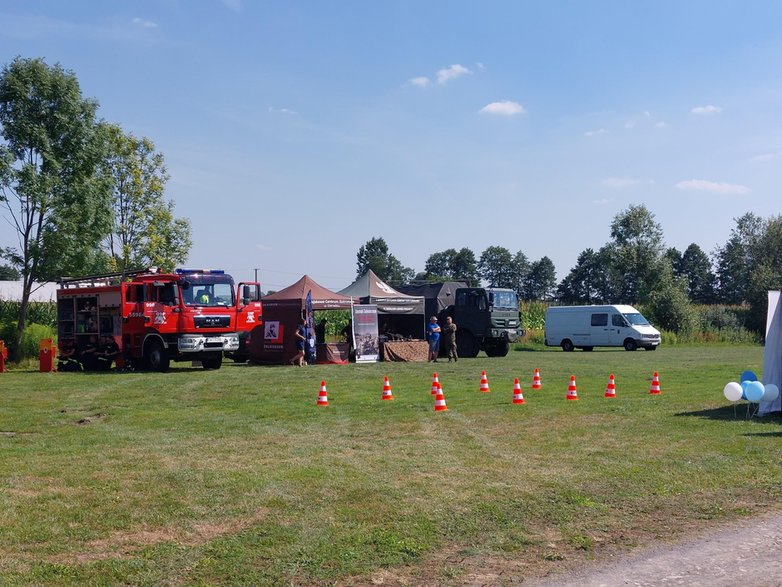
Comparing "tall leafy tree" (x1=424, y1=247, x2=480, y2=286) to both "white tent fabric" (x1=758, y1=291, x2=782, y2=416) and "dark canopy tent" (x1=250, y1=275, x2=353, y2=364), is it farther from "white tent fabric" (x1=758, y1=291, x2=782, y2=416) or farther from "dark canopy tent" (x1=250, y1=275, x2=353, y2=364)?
"white tent fabric" (x1=758, y1=291, x2=782, y2=416)

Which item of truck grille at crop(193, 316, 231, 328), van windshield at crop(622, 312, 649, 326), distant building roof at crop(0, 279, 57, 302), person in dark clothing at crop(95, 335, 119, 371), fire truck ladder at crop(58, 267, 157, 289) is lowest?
person in dark clothing at crop(95, 335, 119, 371)

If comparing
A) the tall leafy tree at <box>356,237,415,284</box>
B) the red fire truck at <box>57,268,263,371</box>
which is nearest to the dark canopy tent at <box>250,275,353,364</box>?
the red fire truck at <box>57,268,263,371</box>

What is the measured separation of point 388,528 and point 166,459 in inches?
154

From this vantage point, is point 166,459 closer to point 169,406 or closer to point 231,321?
point 169,406

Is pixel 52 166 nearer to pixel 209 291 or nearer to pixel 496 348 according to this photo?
pixel 209 291

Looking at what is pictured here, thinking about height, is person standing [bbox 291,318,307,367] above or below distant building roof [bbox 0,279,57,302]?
below

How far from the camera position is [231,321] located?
2547cm

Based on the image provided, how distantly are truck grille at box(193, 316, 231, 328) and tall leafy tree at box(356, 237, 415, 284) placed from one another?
298 ft

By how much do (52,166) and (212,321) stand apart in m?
8.65

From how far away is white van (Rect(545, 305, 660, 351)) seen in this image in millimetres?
40656

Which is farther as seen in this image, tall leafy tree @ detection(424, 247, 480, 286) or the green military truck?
tall leafy tree @ detection(424, 247, 480, 286)

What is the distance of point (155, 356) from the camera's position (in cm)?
2486

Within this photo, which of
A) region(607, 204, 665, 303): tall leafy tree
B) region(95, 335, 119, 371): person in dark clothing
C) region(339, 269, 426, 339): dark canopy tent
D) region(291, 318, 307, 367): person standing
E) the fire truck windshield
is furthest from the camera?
region(607, 204, 665, 303): tall leafy tree

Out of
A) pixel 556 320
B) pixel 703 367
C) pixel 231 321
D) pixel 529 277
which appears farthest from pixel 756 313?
pixel 529 277
